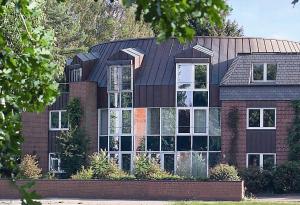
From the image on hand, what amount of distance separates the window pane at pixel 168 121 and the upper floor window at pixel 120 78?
233 cm

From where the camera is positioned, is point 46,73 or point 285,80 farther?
point 285,80

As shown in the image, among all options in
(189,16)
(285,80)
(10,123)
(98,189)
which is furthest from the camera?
(285,80)

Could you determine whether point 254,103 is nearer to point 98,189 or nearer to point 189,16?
point 98,189

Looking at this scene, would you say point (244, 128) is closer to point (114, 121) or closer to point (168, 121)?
point (168, 121)

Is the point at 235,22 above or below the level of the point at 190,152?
above

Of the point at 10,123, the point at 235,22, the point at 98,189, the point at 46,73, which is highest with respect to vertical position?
the point at 235,22

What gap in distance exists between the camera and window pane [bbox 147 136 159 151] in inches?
1759

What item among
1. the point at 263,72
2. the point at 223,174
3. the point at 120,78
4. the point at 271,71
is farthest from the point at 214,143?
the point at 223,174

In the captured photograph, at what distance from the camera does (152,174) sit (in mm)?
36656

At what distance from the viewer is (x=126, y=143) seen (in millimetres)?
45406

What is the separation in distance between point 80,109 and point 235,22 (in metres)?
29.2

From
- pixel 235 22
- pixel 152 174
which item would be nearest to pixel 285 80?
pixel 152 174

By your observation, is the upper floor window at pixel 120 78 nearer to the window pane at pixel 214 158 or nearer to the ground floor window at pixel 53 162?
the ground floor window at pixel 53 162

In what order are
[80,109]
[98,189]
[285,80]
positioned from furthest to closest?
[80,109]
[285,80]
[98,189]
